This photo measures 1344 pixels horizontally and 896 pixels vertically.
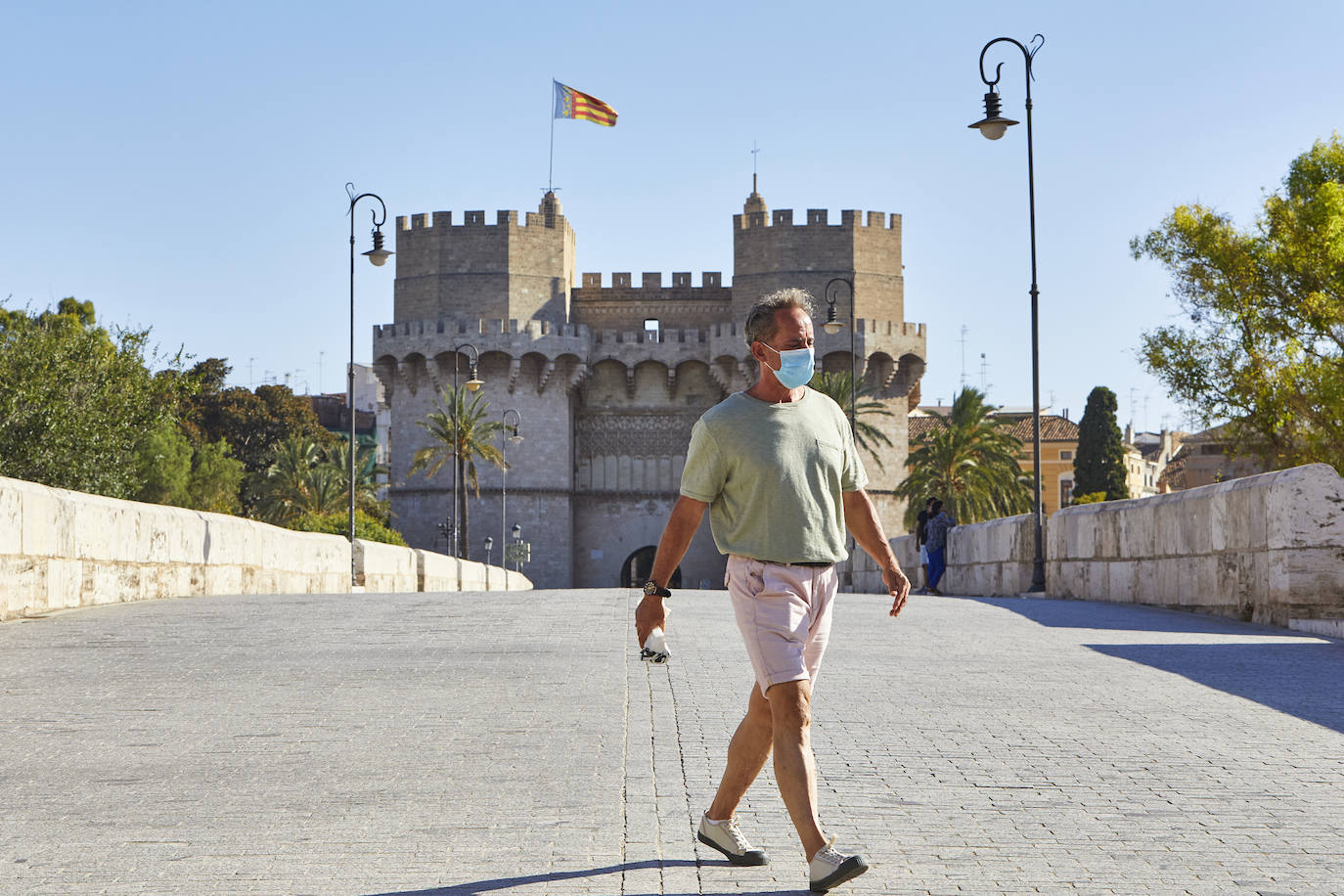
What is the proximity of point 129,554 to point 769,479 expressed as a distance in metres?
9.72

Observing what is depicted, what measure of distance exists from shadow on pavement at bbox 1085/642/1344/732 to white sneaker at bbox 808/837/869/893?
138 inches

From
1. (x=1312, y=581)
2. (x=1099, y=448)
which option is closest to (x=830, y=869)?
(x=1312, y=581)

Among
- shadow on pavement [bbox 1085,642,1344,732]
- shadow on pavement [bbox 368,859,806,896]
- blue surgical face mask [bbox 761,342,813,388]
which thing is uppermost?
blue surgical face mask [bbox 761,342,813,388]

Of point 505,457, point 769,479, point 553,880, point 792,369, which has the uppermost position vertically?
point 505,457

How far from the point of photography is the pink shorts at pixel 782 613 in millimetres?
3775

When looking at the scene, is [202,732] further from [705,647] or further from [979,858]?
[705,647]

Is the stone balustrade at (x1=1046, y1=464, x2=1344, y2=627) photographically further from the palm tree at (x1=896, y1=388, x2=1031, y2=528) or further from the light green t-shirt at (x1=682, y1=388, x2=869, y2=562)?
the palm tree at (x1=896, y1=388, x2=1031, y2=528)

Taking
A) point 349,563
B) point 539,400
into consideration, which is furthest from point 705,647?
point 539,400

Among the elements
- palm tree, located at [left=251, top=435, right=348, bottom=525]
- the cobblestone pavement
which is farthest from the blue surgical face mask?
palm tree, located at [left=251, top=435, right=348, bottom=525]

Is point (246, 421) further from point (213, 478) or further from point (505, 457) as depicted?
point (505, 457)

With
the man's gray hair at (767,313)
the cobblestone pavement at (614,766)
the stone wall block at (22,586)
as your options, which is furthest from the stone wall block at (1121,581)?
the man's gray hair at (767,313)

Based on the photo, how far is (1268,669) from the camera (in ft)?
27.3

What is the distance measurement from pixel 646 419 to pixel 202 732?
181 ft

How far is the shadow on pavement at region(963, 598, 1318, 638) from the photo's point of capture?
11.2 meters
